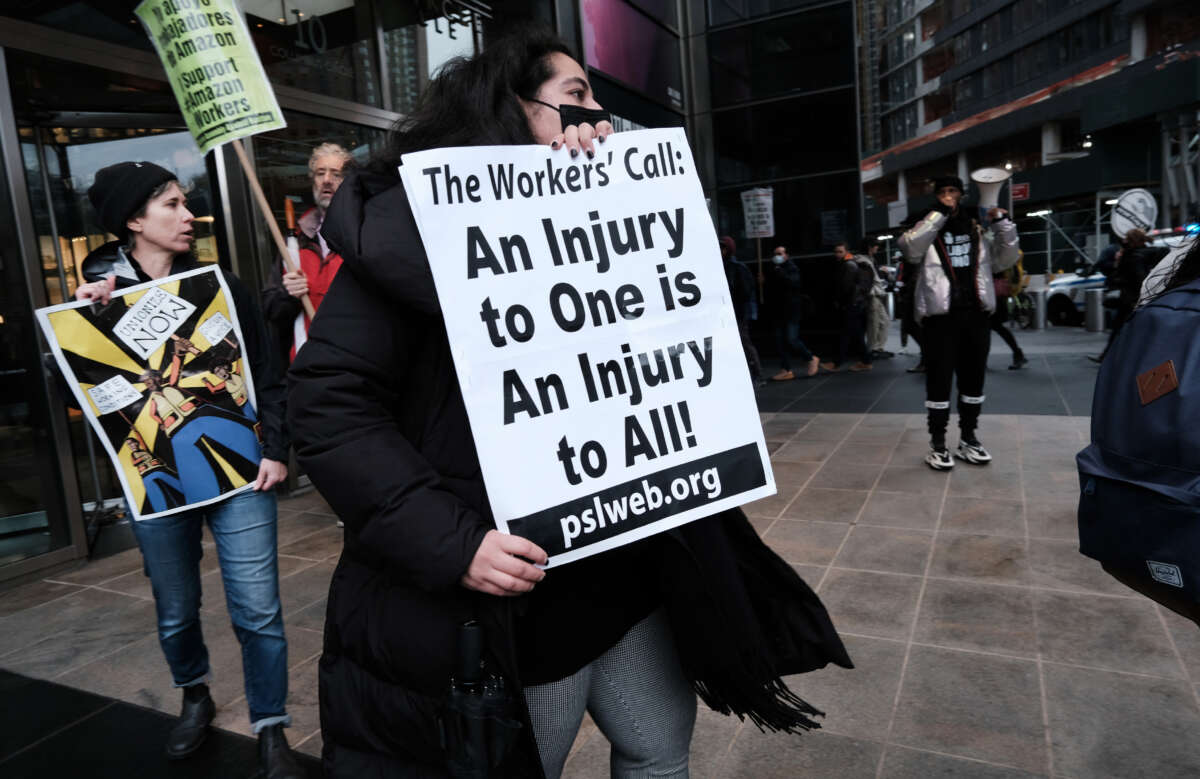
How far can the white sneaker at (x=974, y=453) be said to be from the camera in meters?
5.49

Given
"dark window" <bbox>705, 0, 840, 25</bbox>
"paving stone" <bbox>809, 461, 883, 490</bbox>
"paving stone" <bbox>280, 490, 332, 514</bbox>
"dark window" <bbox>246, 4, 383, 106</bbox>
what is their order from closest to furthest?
"paving stone" <bbox>809, 461, 883, 490</bbox>, "paving stone" <bbox>280, 490, 332, 514</bbox>, "dark window" <bbox>246, 4, 383, 106</bbox>, "dark window" <bbox>705, 0, 840, 25</bbox>

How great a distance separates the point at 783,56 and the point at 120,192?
1200 centimetres

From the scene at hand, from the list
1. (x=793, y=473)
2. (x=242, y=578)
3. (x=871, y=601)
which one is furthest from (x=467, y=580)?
(x=793, y=473)

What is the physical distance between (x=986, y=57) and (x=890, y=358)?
5025 centimetres

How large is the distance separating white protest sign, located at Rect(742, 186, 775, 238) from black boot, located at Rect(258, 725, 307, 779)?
1033 centimetres

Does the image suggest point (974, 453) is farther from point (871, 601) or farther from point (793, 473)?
→ point (871, 601)

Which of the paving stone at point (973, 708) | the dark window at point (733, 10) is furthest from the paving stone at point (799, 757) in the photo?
the dark window at point (733, 10)

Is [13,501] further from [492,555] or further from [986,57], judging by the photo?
[986,57]

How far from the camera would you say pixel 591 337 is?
133 cm

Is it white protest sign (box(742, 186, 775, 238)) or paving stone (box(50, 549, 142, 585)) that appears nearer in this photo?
paving stone (box(50, 549, 142, 585))

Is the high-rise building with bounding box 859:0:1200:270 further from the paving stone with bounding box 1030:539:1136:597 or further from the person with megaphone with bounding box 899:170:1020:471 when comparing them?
the paving stone with bounding box 1030:539:1136:597

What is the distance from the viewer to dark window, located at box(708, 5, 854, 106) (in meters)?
12.1

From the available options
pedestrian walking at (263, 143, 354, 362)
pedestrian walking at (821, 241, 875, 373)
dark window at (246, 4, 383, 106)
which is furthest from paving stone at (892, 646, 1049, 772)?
pedestrian walking at (821, 241, 875, 373)

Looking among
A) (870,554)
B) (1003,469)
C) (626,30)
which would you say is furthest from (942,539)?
(626,30)
